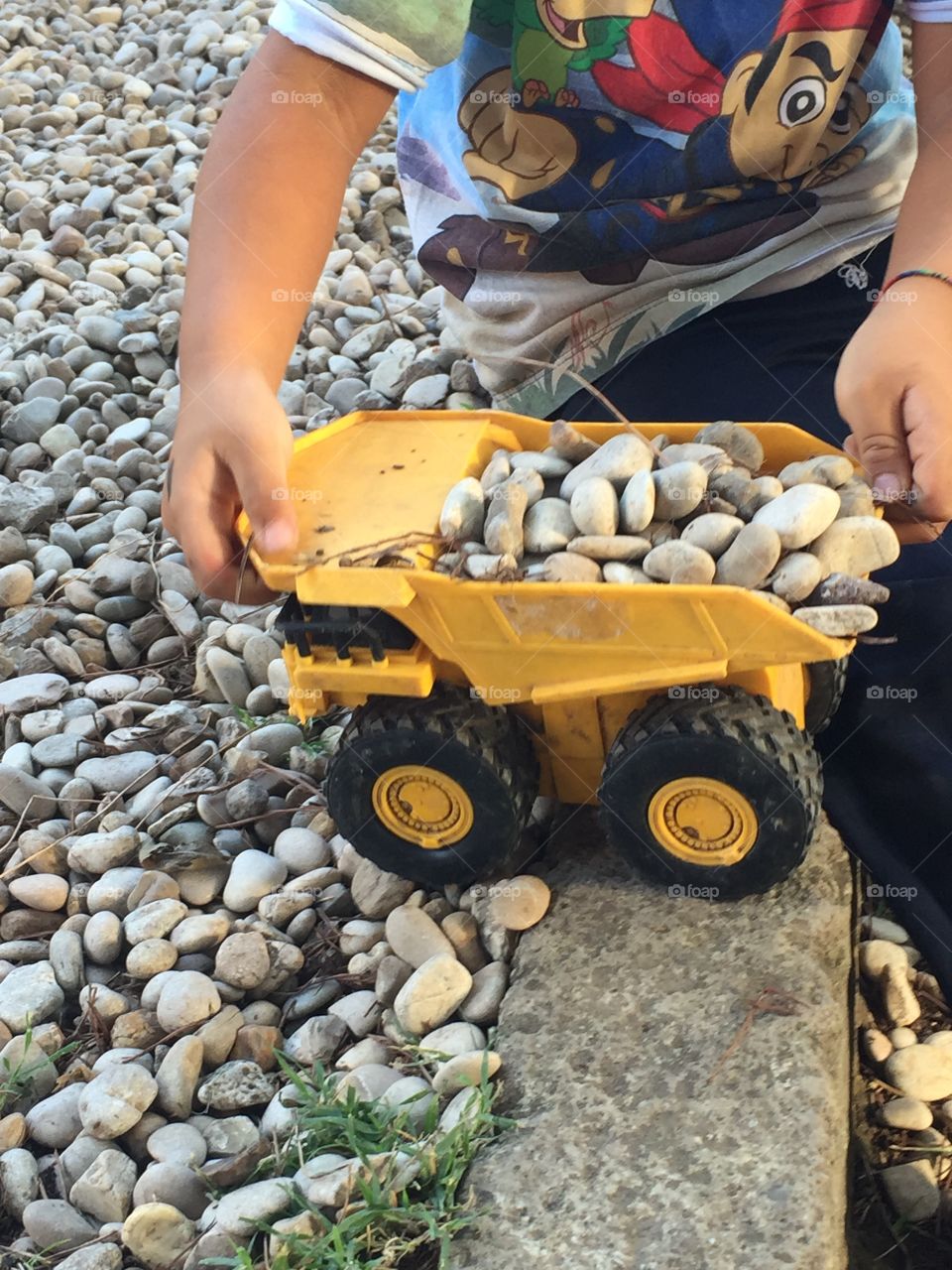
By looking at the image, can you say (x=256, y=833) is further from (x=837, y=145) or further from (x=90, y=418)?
(x=837, y=145)

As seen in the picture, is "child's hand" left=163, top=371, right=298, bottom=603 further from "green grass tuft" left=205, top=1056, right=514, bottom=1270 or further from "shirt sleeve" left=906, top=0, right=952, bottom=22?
"shirt sleeve" left=906, top=0, right=952, bottom=22

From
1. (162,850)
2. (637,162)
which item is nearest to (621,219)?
(637,162)

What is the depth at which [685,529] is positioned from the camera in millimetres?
941

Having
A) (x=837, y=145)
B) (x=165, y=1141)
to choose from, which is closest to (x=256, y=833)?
(x=165, y=1141)

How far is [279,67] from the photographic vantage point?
109 centimetres

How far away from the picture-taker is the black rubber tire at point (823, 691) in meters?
1.12

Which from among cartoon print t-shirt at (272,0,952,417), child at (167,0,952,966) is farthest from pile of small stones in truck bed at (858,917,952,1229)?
cartoon print t-shirt at (272,0,952,417)

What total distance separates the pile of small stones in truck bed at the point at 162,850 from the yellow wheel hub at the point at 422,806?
0.07m

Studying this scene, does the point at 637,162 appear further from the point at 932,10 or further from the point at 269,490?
the point at 269,490

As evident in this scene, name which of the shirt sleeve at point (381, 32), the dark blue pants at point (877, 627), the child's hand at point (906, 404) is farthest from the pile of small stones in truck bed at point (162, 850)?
the shirt sleeve at point (381, 32)

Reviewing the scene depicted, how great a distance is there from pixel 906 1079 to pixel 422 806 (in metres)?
0.46

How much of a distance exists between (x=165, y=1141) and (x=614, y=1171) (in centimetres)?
34

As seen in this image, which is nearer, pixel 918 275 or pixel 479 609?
pixel 479 609

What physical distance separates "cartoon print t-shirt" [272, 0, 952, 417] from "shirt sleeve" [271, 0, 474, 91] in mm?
16
